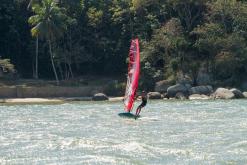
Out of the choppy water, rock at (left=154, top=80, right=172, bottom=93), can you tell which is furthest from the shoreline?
the choppy water

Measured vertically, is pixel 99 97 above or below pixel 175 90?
below

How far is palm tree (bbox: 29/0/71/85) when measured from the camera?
61.5m

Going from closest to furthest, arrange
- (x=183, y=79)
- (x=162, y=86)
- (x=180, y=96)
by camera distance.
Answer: (x=180, y=96), (x=162, y=86), (x=183, y=79)

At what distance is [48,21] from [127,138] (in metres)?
39.5

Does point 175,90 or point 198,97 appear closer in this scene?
point 198,97

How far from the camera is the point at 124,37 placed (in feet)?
219

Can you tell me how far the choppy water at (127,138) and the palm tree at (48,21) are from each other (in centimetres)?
2634

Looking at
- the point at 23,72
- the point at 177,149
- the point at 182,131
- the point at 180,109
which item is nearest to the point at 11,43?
the point at 23,72

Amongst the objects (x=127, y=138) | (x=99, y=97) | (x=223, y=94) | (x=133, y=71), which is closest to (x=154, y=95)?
(x=99, y=97)

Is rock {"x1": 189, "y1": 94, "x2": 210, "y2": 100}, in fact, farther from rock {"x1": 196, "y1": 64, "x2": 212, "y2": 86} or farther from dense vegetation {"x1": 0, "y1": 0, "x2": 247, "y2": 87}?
dense vegetation {"x1": 0, "y1": 0, "x2": 247, "y2": 87}

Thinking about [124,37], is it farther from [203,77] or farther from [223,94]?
[223,94]

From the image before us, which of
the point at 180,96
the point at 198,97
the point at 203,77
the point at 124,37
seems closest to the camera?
the point at 198,97

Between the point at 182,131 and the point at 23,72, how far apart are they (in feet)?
152

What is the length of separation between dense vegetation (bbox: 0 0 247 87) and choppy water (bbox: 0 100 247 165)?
2466cm
